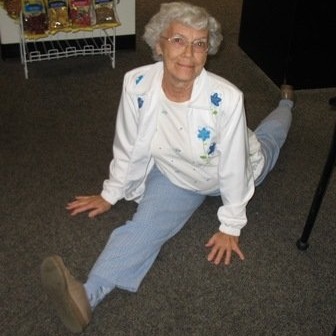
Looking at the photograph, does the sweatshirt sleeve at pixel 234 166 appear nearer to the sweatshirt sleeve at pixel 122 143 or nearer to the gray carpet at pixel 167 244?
the gray carpet at pixel 167 244

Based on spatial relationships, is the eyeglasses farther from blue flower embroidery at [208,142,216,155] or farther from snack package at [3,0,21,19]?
snack package at [3,0,21,19]

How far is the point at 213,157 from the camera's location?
1.59 meters

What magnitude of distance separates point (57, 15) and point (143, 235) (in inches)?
64.4

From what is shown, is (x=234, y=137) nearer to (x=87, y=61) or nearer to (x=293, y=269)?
(x=293, y=269)

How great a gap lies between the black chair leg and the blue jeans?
293 millimetres

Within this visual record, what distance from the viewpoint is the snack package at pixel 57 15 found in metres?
2.62

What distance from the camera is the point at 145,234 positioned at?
1.54 meters

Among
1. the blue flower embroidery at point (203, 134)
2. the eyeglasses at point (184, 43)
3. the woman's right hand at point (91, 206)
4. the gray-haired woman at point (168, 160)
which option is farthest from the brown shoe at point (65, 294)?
the eyeglasses at point (184, 43)

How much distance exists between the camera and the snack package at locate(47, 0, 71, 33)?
2617 mm

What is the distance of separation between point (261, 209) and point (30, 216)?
903mm

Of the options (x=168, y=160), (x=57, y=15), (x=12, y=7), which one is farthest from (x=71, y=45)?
(x=168, y=160)

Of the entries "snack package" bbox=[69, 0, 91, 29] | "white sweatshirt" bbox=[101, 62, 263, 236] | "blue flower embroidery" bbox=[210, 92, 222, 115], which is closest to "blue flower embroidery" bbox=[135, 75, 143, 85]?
"white sweatshirt" bbox=[101, 62, 263, 236]

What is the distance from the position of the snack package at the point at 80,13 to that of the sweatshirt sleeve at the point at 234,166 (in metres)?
1.51

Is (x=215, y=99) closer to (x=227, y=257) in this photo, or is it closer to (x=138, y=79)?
(x=138, y=79)
